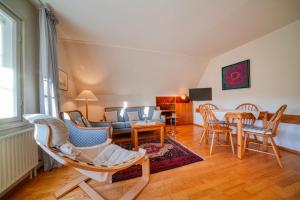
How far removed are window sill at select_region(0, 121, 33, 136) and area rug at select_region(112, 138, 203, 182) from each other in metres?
1.32

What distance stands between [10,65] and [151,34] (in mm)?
2212

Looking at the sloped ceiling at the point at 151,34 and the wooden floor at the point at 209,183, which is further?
the sloped ceiling at the point at 151,34

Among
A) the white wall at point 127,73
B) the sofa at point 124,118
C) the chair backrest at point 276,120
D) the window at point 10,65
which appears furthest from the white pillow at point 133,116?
the chair backrest at point 276,120

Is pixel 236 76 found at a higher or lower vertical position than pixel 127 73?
lower

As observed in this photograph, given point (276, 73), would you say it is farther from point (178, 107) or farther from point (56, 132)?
point (56, 132)

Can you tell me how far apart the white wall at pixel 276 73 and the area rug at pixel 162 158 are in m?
2.02

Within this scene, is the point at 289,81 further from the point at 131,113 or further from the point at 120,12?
the point at 131,113

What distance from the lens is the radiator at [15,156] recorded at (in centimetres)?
117

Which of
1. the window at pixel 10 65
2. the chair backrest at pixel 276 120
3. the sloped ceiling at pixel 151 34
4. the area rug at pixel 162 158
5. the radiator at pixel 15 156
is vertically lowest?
the area rug at pixel 162 158

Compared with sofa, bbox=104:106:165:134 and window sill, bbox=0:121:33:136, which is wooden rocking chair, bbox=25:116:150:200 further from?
sofa, bbox=104:106:165:134

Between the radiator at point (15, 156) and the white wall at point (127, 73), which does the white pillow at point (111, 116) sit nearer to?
the white wall at point (127, 73)

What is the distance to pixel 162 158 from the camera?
2.08 m

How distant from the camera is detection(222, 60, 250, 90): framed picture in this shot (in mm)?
2999

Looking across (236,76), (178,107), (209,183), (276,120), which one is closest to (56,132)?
(209,183)
